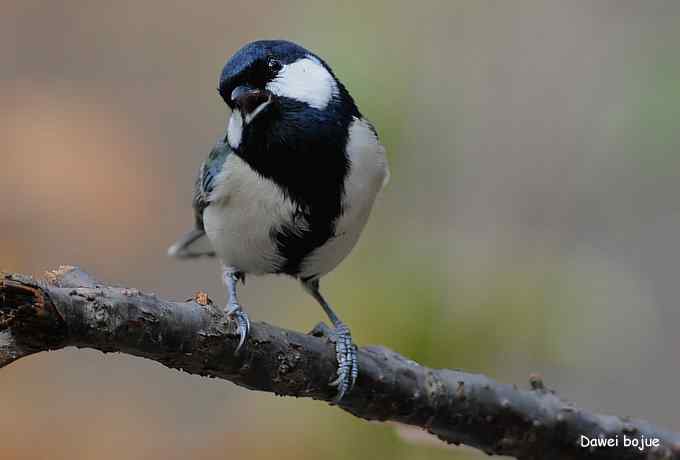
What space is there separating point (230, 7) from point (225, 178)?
1.03 m

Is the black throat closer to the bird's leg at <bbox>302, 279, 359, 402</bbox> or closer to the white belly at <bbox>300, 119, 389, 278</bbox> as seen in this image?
the white belly at <bbox>300, 119, 389, 278</bbox>

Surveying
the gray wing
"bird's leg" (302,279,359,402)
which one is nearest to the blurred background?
the gray wing

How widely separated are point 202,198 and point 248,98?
27 centimetres

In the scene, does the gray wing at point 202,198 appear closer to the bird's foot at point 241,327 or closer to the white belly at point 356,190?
the white belly at point 356,190

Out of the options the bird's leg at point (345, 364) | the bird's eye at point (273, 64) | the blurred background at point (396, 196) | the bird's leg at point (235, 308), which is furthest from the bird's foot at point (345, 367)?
the bird's eye at point (273, 64)

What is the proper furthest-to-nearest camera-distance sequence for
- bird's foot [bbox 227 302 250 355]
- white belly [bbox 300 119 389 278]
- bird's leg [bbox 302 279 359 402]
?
white belly [bbox 300 119 389 278] → bird's leg [bbox 302 279 359 402] → bird's foot [bbox 227 302 250 355]

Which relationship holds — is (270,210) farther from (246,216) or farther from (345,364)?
(345,364)

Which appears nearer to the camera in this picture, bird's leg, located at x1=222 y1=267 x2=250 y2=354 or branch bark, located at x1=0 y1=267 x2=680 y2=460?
branch bark, located at x1=0 y1=267 x2=680 y2=460

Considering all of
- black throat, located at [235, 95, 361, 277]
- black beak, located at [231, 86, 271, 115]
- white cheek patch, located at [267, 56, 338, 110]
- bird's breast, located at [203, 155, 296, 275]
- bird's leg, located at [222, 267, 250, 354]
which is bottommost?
bird's leg, located at [222, 267, 250, 354]

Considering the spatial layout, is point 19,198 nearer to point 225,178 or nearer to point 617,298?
point 225,178

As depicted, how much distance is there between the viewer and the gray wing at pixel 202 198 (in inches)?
52.9

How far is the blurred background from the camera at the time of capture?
1.48 meters

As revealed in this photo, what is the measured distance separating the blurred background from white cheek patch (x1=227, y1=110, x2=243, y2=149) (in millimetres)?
314

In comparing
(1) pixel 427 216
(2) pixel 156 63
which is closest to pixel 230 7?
(2) pixel 156 63
